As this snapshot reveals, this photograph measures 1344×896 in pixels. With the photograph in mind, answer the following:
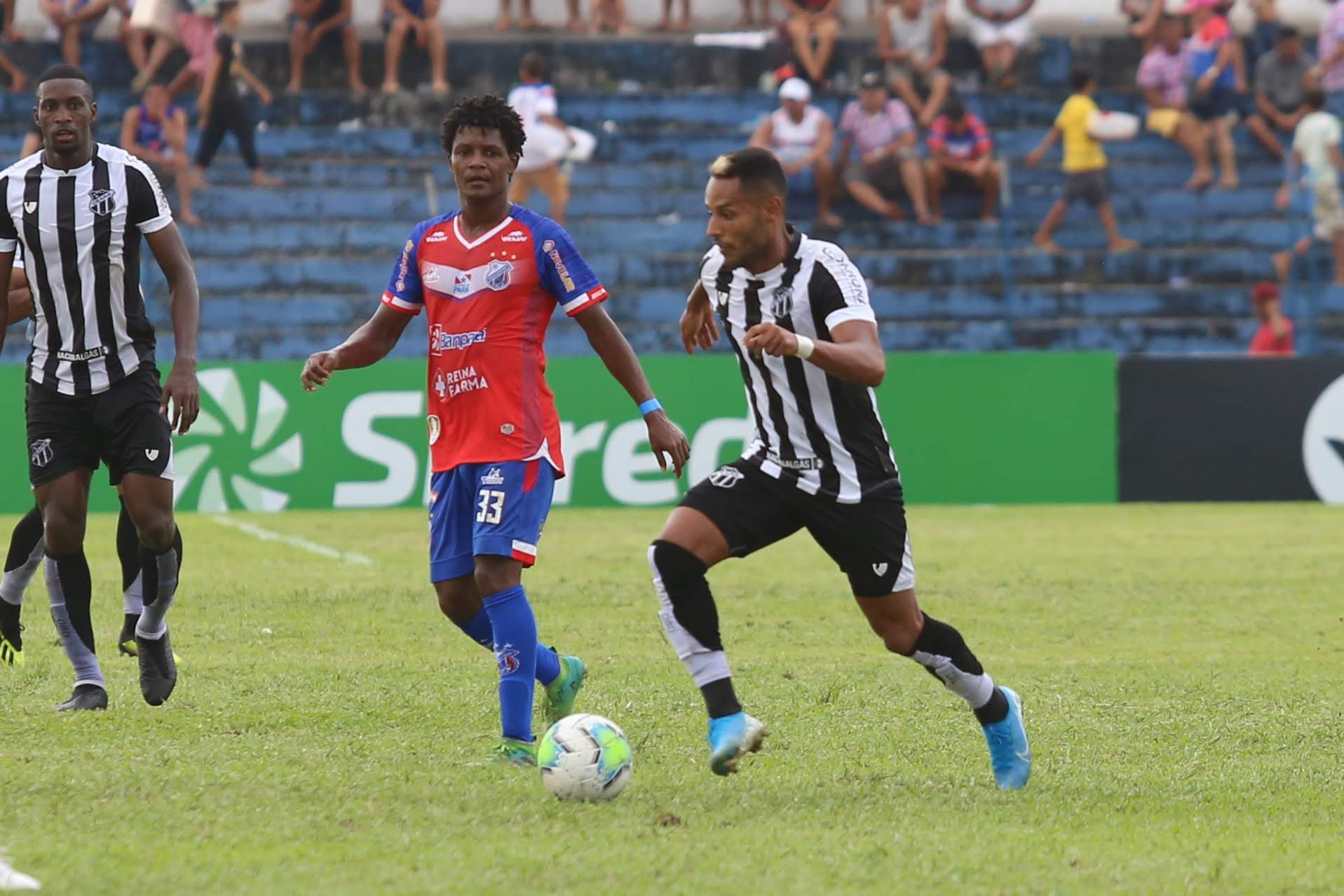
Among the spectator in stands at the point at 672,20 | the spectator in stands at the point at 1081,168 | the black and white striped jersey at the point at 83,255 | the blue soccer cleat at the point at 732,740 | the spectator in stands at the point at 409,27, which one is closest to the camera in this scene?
the blue soccer cleat at the point at 732,740

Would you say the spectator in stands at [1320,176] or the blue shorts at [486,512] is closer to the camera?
the blue shorts at [486,512]

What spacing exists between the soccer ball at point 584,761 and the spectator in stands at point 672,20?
1984cm

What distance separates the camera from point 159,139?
68.0 feet

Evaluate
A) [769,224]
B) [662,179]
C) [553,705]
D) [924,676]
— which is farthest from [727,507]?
[662,179]

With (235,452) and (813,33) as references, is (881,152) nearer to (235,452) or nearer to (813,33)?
(813,33)

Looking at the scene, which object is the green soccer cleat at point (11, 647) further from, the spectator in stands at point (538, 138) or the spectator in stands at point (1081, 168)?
the spectator in stands at point (1081, 168)

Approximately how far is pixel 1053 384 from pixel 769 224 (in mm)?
12806

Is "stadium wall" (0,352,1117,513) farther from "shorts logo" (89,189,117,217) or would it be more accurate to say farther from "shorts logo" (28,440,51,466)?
"shorts logo" (89,189,117,217)

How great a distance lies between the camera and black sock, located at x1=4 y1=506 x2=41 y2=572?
810 cm

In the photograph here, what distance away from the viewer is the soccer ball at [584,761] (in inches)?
225

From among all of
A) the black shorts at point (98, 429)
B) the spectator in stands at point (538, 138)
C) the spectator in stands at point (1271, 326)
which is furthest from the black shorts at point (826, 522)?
the spectator in stands at point (538, 138)

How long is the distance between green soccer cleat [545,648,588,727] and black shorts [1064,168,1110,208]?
1595 centimetres

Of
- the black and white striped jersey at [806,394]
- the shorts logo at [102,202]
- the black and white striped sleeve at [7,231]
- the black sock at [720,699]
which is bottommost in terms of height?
the black sock at [720,699]

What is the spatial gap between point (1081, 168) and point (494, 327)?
53.5 feet
